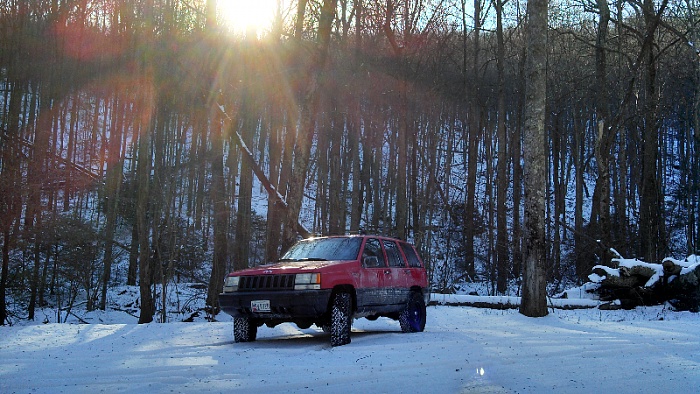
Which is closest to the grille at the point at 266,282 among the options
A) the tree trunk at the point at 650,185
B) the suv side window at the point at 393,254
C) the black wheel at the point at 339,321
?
the black wheel at the point at 339,321

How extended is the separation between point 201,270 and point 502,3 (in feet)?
66.4

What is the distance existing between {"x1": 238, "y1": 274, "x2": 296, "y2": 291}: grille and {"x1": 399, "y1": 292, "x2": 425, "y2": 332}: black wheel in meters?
2.62

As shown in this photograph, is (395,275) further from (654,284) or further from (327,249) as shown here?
(654,284)

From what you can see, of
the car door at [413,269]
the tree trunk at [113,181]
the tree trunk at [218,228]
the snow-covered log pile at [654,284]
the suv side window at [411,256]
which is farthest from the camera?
the tree trunk at [113,181]

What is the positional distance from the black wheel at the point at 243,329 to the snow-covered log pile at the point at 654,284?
427 inches

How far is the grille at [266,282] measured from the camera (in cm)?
863

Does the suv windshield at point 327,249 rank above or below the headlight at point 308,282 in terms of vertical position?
above

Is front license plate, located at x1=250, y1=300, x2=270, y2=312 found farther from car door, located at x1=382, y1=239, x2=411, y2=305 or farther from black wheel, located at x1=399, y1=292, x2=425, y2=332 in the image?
black wheel, located at x1=399, y1=292, x2=425, y2=332

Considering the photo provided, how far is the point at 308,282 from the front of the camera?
8.45 meters

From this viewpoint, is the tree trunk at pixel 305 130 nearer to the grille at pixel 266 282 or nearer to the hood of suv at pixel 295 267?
the hood of suv at pixel 295 267

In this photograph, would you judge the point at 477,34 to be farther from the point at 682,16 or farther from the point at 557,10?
the point at 682,16

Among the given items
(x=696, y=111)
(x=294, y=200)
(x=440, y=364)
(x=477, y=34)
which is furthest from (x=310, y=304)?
(x=477, y=34)

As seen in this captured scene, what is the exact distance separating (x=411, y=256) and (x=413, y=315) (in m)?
1.20

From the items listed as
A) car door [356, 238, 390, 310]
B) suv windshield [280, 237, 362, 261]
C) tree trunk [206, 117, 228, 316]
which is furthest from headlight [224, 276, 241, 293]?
tree trunk [206, 117, 228, 316]
